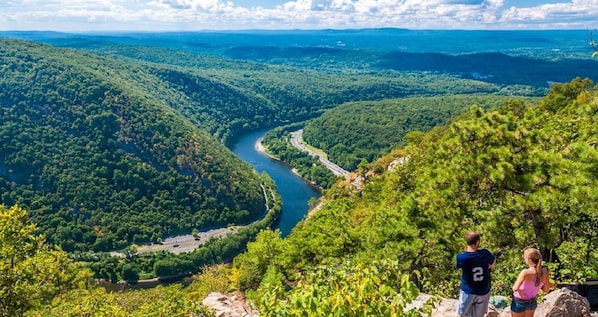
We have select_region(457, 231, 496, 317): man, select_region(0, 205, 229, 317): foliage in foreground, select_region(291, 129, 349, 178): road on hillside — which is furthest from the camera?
select_region(291, 129, 349, 178): road on hillside

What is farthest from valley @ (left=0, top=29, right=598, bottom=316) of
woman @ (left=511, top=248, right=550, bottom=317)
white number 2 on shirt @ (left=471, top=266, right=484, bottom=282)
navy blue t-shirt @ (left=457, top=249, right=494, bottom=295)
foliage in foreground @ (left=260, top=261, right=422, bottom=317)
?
woman @ (left=511, top=248, right=550, bottom=317)

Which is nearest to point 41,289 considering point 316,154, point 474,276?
point 474,276

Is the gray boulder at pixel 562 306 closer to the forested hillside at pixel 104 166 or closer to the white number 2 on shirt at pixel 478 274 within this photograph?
the white number 2 on shirt at pixel 478 274

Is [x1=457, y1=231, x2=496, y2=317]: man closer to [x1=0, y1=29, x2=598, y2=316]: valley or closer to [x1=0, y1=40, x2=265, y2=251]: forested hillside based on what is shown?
[x1=0, y1=29, x2=598, y2=316]: valley

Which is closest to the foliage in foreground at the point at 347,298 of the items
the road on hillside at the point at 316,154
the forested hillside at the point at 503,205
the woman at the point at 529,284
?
the forested hillside at the point at 503,205

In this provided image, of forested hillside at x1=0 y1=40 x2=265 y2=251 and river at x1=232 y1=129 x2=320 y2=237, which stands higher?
forested hillside at x1=0 y1=40 x2=265 y2=251

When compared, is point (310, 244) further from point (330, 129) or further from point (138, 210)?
point (330, 129)

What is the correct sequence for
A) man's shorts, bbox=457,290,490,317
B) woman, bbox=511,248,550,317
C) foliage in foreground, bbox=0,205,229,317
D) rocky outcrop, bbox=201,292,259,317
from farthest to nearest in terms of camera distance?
rocky outcrop, bbox=201,292,259,317
foliage in foreground, bbox=0,205,229,317
man's shorts, bbox=457,290,490,317
woman, bbox=511,248,550,317

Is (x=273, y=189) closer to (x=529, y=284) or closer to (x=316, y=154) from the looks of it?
(x=316, y=154)
